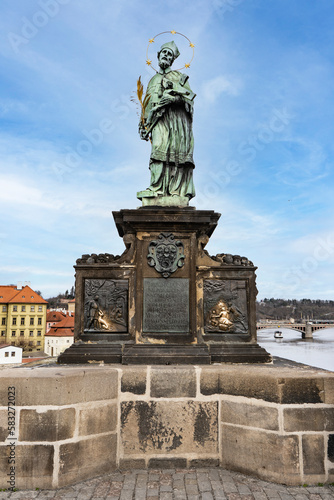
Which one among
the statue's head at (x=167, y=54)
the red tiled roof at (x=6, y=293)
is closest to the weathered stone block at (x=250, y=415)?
the statue's head at (x=167, y=54)

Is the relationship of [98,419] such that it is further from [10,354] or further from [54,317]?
[54,317]

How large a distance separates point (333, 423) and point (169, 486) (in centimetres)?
187

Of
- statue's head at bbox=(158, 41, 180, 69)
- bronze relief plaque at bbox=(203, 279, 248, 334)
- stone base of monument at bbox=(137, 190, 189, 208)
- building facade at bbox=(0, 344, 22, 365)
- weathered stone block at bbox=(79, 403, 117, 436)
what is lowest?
building facade at bbox=(0, 344, 22, 365)

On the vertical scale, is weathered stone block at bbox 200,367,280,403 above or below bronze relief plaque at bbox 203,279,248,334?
below

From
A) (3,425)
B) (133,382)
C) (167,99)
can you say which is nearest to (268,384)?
(133,382)

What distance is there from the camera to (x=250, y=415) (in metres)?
4.47

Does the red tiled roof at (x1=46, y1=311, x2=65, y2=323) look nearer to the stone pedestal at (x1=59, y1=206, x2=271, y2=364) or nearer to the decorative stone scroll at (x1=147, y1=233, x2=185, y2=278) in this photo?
the stone pedestal at (x1=59, y1=206, x2=271, y2=364)

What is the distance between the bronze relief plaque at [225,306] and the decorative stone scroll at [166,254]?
21.9 inches

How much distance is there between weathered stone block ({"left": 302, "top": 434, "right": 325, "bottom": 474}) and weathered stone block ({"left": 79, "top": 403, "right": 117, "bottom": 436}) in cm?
215

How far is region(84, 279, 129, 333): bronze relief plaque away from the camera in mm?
5781

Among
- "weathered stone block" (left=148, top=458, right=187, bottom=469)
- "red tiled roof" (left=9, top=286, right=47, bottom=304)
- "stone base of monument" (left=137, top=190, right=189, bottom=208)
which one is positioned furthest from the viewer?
"red tiled roof" (left=9, top=286, right=47, bottom=304)

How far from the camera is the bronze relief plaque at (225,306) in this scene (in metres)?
5.84

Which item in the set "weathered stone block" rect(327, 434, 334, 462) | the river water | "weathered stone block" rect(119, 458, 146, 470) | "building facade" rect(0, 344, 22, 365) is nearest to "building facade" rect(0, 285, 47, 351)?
"building facade" rect(0, 344, 22, 365)

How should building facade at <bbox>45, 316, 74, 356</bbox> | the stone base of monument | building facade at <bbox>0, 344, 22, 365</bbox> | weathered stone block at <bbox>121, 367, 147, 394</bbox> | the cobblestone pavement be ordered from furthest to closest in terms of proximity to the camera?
building facade at <bbox>45, 316, 74, 356</bbox> → building facade at <bbox>0, 344, 22, 365</bbox> → the stone base of monument → weathered stone block at <bbox>121, 367, 147, 394</bbox> → the cobblestone pavement
